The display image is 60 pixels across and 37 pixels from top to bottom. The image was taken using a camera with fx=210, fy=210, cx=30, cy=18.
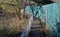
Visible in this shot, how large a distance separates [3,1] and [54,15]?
27.3 ft

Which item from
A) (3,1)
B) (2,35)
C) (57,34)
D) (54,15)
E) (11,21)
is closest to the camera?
(57,34)

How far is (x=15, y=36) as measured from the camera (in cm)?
943

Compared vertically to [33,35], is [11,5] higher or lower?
higher

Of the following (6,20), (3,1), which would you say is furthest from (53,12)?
(3,1)

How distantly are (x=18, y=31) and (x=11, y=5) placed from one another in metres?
5.37

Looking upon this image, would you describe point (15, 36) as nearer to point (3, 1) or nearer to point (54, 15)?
point (54, 15)

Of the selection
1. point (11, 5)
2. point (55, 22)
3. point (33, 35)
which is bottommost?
point (33, 35)

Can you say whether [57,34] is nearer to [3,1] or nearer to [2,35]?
[2,35]

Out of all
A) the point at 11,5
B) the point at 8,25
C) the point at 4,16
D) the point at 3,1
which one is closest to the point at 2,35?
the point at 8,25

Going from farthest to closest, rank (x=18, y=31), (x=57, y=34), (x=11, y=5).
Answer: (x=11, y=5)
(x=18, y=31)
(x=57, y=34)

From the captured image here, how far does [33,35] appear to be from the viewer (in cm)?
1052

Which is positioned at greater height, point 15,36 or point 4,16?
point 4,16

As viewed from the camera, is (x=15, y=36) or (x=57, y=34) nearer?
(x=57, y=34)

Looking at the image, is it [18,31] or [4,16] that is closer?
[18,31]
